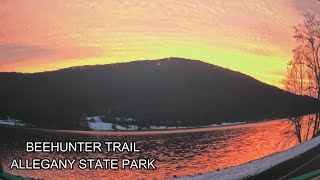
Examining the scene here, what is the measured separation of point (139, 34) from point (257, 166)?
113 cm

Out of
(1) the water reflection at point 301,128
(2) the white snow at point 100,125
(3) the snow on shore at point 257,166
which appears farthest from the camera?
(1) the water reflection at point 301,128

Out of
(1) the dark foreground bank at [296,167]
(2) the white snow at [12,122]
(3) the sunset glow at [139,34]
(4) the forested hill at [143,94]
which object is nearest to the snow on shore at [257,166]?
(1) the dark foreground bank at [296,167]

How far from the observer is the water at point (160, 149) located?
3299mm

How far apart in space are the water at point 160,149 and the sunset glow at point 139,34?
40 cm

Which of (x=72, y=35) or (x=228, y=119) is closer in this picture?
(x=72, y=35)

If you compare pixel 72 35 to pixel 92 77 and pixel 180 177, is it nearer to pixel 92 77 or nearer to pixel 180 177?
pixel 92 77

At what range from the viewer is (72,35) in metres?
3.29

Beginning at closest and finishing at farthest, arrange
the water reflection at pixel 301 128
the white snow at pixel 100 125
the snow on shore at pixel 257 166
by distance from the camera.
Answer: the white snow at pixel 100 125, the snow on shore at pixel 257 166, the water reflection at pixel 301 128

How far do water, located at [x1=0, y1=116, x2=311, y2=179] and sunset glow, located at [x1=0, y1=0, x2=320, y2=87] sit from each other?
40 centimetres

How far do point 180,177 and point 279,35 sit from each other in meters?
1.19

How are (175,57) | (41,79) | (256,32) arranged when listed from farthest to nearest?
(256,32) → (175,57) → (41,79)

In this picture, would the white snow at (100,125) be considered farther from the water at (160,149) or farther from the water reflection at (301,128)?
the water reflection at (301,128)

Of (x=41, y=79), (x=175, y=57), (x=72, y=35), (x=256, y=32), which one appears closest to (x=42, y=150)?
(x=41, y=79)

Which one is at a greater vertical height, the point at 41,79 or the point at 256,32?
the point at 256,32
